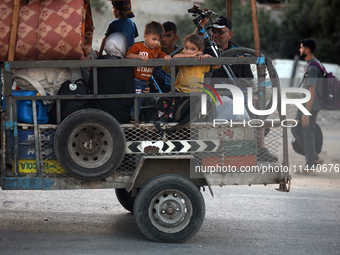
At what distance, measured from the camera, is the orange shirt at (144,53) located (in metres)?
5.63

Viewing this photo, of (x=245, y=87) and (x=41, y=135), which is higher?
(x=245, y=87)

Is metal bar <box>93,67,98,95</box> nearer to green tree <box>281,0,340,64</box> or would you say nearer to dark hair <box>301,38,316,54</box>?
dark hair <box>301,38,316,54</box>

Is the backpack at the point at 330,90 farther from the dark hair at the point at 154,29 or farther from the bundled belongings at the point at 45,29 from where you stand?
the bundled belongings at the point at 45,29

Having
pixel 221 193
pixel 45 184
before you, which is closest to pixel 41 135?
pixel 45 184

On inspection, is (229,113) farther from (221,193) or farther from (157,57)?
(221,193)

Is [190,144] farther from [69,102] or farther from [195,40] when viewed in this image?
[69,102]

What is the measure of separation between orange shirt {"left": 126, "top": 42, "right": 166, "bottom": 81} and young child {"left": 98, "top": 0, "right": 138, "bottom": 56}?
0.57 meters

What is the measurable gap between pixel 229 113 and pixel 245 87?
68cm

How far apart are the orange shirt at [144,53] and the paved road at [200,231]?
148 cm

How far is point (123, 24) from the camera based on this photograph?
655cm

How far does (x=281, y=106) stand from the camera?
5641mm

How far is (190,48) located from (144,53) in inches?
17.0

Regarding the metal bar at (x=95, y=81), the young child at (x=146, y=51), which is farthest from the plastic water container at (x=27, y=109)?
the young child at (x=146, y=51)

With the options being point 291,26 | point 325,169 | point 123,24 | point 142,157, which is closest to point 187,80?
point 142,157
